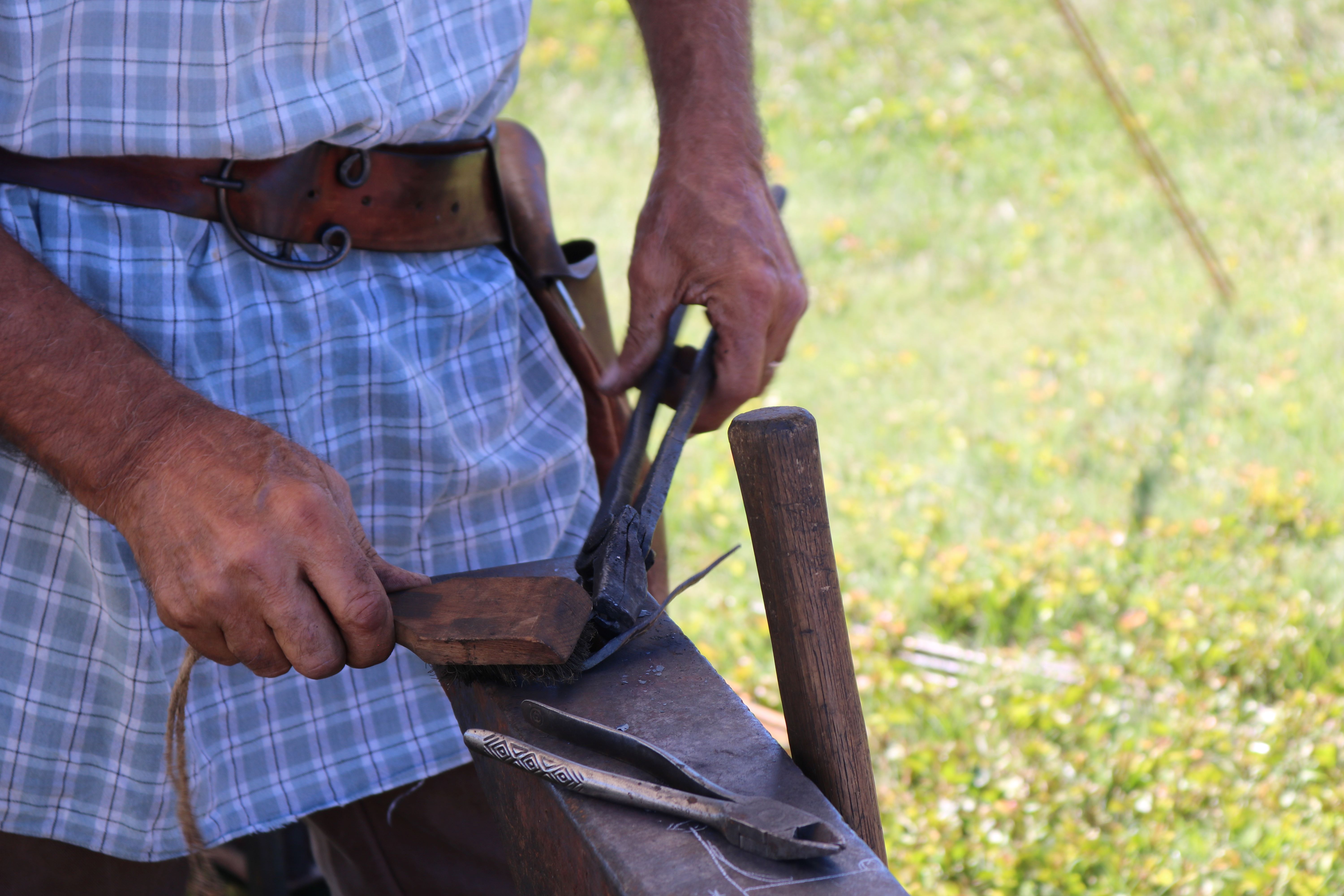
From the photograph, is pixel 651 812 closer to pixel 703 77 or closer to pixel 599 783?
pixel 599 783

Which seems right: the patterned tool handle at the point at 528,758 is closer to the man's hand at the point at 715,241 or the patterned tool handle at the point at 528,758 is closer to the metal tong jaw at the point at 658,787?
the metal tong jaw at the point at 658,787

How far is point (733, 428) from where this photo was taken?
98cm

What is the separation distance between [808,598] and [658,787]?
7.7 inches

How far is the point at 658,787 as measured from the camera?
895 mm

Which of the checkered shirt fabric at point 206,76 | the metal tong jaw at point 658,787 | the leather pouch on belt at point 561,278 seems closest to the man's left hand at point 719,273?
the leather pouch on belt at point 561,278

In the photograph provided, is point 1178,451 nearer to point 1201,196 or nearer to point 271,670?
point 1201,196

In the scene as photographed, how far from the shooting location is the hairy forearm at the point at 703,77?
1.51 metres

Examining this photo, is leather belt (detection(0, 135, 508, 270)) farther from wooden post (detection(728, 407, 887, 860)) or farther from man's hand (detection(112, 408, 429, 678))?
wooden post (detection(728, 407, 887, 860))

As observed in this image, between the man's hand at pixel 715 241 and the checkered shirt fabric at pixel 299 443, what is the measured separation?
0.21 meters

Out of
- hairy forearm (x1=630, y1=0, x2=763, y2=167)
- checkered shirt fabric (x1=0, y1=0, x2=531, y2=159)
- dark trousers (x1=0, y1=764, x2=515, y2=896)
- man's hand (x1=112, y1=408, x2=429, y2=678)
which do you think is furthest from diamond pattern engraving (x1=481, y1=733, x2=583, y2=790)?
hairy forearm (x1=630, y1=0, x2=763, y2=167)

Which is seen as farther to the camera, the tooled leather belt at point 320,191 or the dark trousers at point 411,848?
the dark trousers at point 411,848

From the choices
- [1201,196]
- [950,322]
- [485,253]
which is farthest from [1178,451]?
[485,253]

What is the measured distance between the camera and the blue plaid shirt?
119 centimetres

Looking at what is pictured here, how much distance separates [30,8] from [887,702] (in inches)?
86.0
